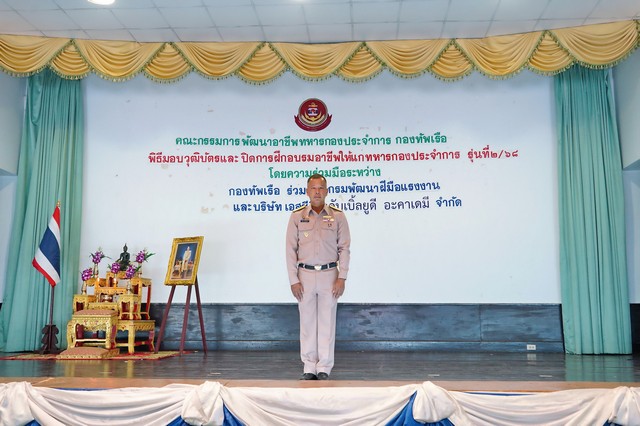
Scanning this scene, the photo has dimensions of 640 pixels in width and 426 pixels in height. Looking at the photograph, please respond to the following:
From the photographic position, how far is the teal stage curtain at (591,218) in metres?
5.59

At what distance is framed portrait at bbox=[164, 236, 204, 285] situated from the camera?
550 cm

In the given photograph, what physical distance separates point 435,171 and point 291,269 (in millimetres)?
2767

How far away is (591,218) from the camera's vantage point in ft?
18.7

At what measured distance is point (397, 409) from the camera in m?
2.83

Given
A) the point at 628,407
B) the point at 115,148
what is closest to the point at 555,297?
the point at 628,407

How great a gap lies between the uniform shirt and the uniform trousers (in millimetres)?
74

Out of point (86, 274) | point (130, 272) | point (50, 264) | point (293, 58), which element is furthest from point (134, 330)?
point (293, 58)

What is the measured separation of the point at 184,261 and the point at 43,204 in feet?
5.70

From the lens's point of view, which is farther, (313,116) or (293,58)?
(313,116)

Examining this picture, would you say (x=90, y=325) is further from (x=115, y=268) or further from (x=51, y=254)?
(x=51, y=254)

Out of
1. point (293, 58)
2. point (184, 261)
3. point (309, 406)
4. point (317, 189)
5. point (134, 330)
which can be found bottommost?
point (309, 406)

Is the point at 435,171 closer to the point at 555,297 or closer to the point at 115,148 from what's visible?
the point at 555,297

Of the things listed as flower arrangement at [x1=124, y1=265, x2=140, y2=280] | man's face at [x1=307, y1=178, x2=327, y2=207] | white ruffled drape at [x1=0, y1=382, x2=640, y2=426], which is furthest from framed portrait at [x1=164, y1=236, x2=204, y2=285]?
white ruffled drape at [x1=0, y1=382, x2=640, y2=426]

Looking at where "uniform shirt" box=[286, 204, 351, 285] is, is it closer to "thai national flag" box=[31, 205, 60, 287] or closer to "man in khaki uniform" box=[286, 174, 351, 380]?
"man in khaki uniform" box=[286, 174, 351, 380]
